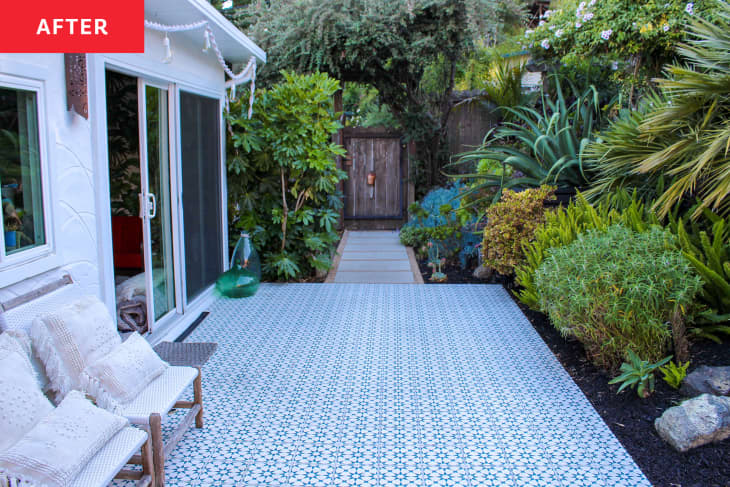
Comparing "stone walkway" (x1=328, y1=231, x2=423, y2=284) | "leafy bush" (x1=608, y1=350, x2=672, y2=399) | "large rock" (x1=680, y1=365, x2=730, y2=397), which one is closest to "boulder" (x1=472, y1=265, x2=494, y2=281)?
"stone walkway" (x1=328, y1=231, x2=423, y2=284)

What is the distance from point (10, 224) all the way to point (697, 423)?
3213 millimetres

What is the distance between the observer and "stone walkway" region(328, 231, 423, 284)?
21.4 ft

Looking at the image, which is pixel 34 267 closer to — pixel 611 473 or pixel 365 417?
pixel 365 417

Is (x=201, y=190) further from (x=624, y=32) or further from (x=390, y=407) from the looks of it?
(x=624, y=32)

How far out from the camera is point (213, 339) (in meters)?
4.44

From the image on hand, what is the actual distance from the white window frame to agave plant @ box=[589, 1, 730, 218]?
139 inches

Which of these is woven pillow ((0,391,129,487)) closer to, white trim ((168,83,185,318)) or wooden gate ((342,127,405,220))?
white trim ((168,83,185,318))

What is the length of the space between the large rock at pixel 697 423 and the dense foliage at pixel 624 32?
381 cm

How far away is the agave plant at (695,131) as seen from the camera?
373 cm

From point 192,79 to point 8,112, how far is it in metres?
2.40

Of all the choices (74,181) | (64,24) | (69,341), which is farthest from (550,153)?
(69,341)

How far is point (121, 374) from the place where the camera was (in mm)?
2537

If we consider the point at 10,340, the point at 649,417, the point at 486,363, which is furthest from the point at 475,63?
the point at 10,340

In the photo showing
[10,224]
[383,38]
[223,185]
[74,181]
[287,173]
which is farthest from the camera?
[383,38]
